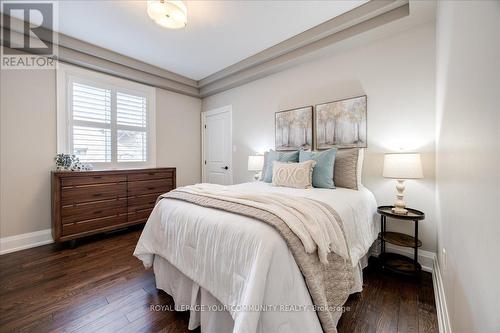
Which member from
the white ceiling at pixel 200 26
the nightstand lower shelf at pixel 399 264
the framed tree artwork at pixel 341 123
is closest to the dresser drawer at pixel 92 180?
the white ceiling at pixel 200 26

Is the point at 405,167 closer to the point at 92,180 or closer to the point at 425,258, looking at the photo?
the point at 425,258

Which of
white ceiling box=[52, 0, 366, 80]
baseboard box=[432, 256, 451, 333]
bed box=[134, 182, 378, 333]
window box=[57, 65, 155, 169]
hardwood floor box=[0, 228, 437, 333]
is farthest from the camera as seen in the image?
window box=[57, 65, 155, 169]

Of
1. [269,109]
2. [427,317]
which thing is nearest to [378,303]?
[427,317]

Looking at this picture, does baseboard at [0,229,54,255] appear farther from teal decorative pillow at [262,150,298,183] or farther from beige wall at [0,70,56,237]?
teal decorative pillow at [262,150,298,183]

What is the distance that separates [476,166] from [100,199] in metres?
3.59

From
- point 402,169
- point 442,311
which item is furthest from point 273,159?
point 442,311

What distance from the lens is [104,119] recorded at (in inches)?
126

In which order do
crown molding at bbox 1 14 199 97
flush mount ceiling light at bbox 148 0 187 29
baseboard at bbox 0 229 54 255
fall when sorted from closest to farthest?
flush mount ceiling light at bbox 148 0 187 29
baseboard at bbox 0 229 54 255
crown molding at bbox 1 14 199 97

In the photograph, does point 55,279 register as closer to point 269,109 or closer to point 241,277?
point 241,277

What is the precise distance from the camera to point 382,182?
2.33 m

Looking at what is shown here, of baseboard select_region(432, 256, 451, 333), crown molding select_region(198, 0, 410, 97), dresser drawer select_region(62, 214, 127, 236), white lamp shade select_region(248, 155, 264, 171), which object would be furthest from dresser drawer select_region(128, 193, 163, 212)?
baseboard select_region(432, 256, 451, 333)

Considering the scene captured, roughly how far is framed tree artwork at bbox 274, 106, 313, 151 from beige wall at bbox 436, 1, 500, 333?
6.05 ft

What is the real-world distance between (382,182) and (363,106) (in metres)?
0.93

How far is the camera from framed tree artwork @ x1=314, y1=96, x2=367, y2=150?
96.7 inches
